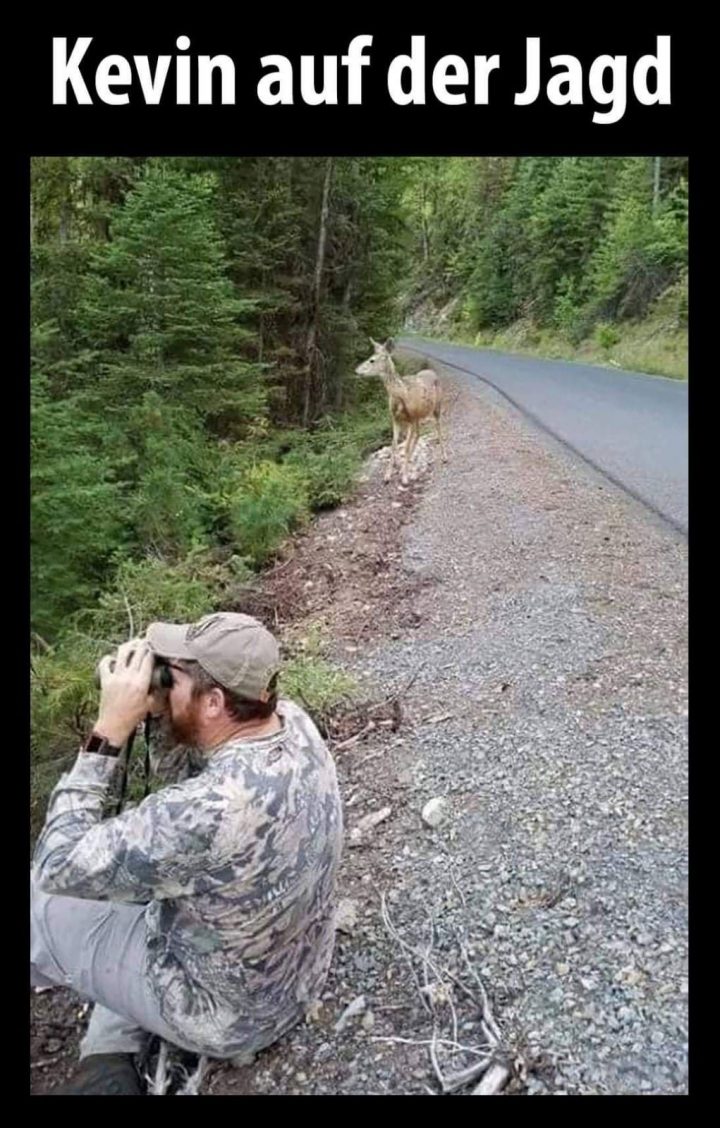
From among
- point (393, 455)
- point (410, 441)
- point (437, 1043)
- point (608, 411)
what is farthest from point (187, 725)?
point (410, 441)

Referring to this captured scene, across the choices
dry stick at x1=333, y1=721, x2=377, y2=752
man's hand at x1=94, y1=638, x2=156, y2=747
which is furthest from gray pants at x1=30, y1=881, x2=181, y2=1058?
dry stick at x1=333, y1=721, x2=377, y2=752

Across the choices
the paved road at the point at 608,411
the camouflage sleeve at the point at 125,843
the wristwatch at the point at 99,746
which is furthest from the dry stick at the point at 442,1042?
the paved road at the point at 608,411

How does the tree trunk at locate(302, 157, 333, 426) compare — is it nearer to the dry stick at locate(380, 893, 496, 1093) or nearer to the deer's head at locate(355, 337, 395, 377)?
the deer's head at locate(355, 337, 395, 377)

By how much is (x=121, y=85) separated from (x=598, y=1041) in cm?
270

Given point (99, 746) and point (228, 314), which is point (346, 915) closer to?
point (99, 746)

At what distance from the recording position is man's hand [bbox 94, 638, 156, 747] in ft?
5.70

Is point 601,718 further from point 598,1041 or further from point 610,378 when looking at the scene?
point 610,378

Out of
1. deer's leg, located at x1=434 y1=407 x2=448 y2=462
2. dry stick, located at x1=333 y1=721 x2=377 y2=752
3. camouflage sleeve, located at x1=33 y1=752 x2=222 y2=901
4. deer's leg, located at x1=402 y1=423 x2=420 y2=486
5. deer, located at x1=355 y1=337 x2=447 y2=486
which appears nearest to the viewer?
camouflage sleeve, located at x1=33 y1=752 x2=222 y2=901

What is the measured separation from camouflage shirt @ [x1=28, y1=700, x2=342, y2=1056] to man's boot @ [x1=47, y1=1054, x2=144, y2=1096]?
0.47ft

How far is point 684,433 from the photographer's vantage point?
224 centimetres

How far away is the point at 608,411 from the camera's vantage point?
13.3 ft

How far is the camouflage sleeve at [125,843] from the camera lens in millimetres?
1597

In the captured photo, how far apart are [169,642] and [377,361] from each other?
4.39m

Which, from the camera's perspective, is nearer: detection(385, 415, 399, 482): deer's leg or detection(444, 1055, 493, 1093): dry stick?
detection(444, 1055, 493, 1093): dry stick
